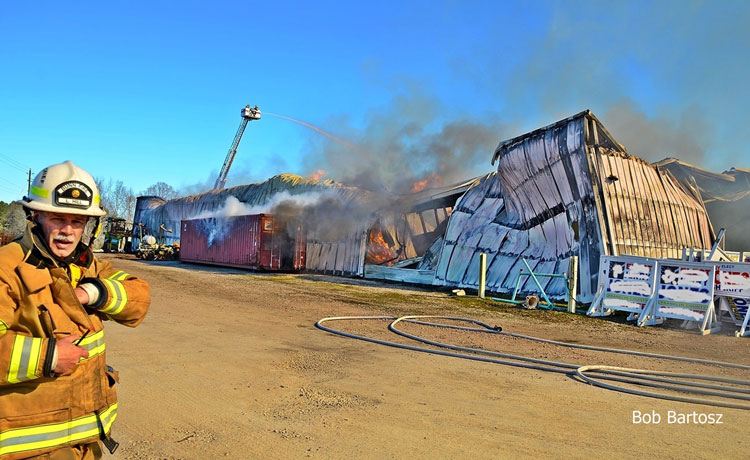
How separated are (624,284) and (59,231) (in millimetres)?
12486

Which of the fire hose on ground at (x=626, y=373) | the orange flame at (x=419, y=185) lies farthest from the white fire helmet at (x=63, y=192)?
the orange flame at (x=419, y=185)

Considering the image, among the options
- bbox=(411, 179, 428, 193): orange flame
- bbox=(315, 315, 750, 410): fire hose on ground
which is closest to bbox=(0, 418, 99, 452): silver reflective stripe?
bbox=(315, 315, 750, 410): fire hose on ground

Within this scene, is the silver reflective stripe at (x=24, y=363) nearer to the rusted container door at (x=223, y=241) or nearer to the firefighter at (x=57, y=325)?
the firefighter at (x=57, y=325)

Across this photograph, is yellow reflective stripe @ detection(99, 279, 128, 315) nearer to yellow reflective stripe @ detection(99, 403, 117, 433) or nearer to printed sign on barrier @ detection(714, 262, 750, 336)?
yellow reflective stripe @ detection(99, 403, 117, 433)

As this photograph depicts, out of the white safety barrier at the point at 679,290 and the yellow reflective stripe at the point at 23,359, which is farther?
the white safety barrier at the point at 679,290

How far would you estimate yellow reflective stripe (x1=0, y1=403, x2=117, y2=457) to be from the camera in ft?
6.64

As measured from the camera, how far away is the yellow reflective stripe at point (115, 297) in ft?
7.53

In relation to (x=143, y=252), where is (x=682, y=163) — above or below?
above

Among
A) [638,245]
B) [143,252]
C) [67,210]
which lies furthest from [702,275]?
[143,252]

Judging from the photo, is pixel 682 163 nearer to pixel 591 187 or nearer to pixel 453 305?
pixel 591 187

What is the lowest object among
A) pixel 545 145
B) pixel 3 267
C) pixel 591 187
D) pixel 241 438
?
pixel 241 438

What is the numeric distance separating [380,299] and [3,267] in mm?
13439

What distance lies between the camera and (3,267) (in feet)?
6.61

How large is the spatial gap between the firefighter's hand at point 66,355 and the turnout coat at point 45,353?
0.03m
